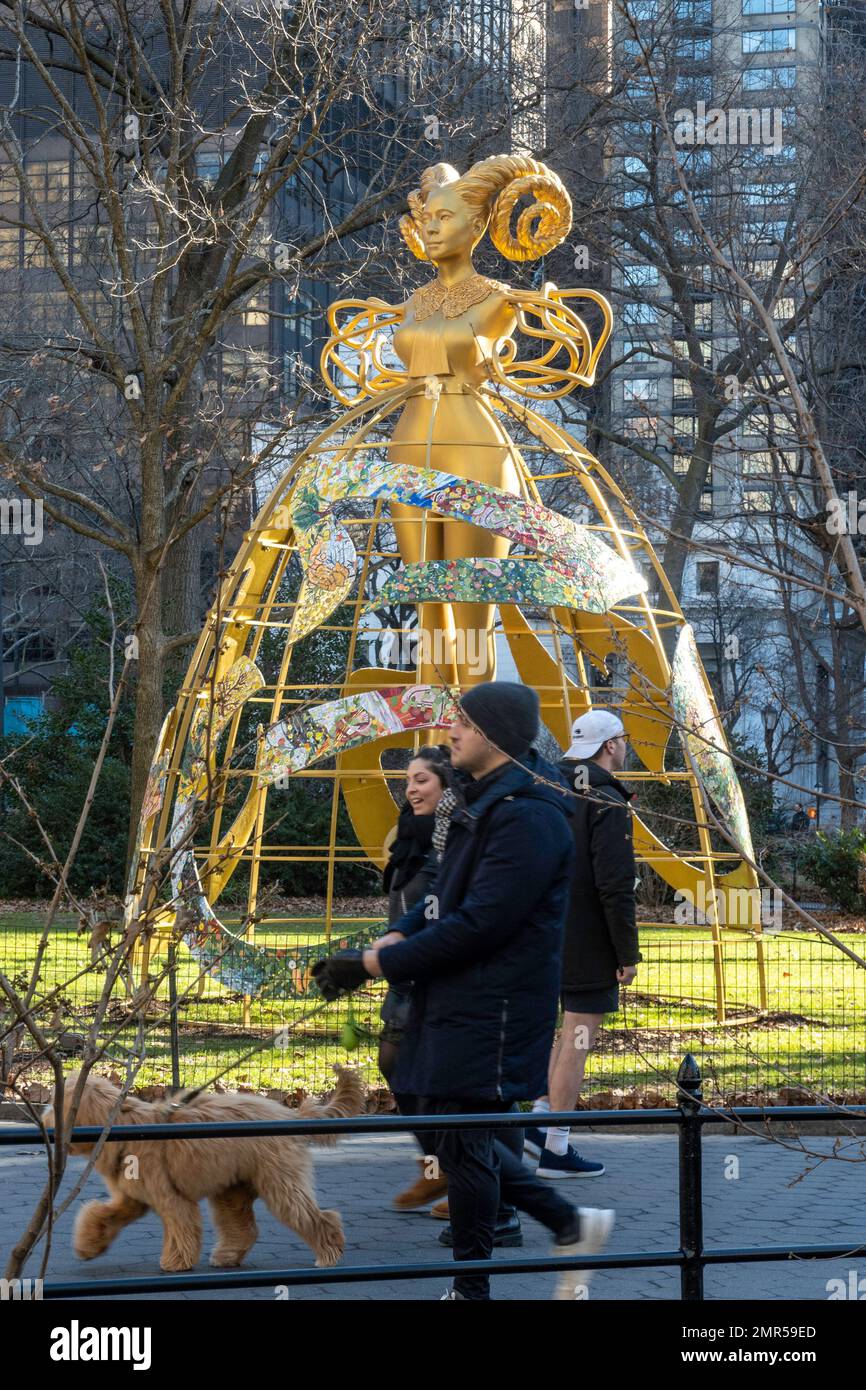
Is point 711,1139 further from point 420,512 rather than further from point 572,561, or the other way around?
point 420,512

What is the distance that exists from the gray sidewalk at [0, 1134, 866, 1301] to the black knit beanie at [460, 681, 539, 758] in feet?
5.09

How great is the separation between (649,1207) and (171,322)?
1027 centimetres

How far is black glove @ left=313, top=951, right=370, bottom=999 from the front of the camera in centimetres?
466

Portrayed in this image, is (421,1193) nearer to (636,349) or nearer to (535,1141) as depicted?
(535,1141)

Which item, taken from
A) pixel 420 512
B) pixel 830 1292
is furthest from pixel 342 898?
pixel 830 1292

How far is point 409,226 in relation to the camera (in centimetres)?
1212

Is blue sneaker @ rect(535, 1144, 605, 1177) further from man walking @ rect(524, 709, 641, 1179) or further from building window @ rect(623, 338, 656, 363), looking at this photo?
building window @ rect(623, 338, 656, 363)

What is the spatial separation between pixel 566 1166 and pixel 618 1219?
0.74 meters

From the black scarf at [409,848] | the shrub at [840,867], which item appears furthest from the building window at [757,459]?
the shrub at [840,867]

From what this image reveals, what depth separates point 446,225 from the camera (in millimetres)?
11562

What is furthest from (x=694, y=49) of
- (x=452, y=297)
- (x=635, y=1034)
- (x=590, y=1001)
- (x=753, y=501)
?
(x=590, y=1001)

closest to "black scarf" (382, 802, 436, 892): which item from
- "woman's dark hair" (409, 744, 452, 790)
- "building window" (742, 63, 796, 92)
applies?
"woman's dark hair" (409, 744, 452, 790)

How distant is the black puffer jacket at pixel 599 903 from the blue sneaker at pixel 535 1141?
677 mm

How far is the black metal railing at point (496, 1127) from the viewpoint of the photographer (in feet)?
11.8
